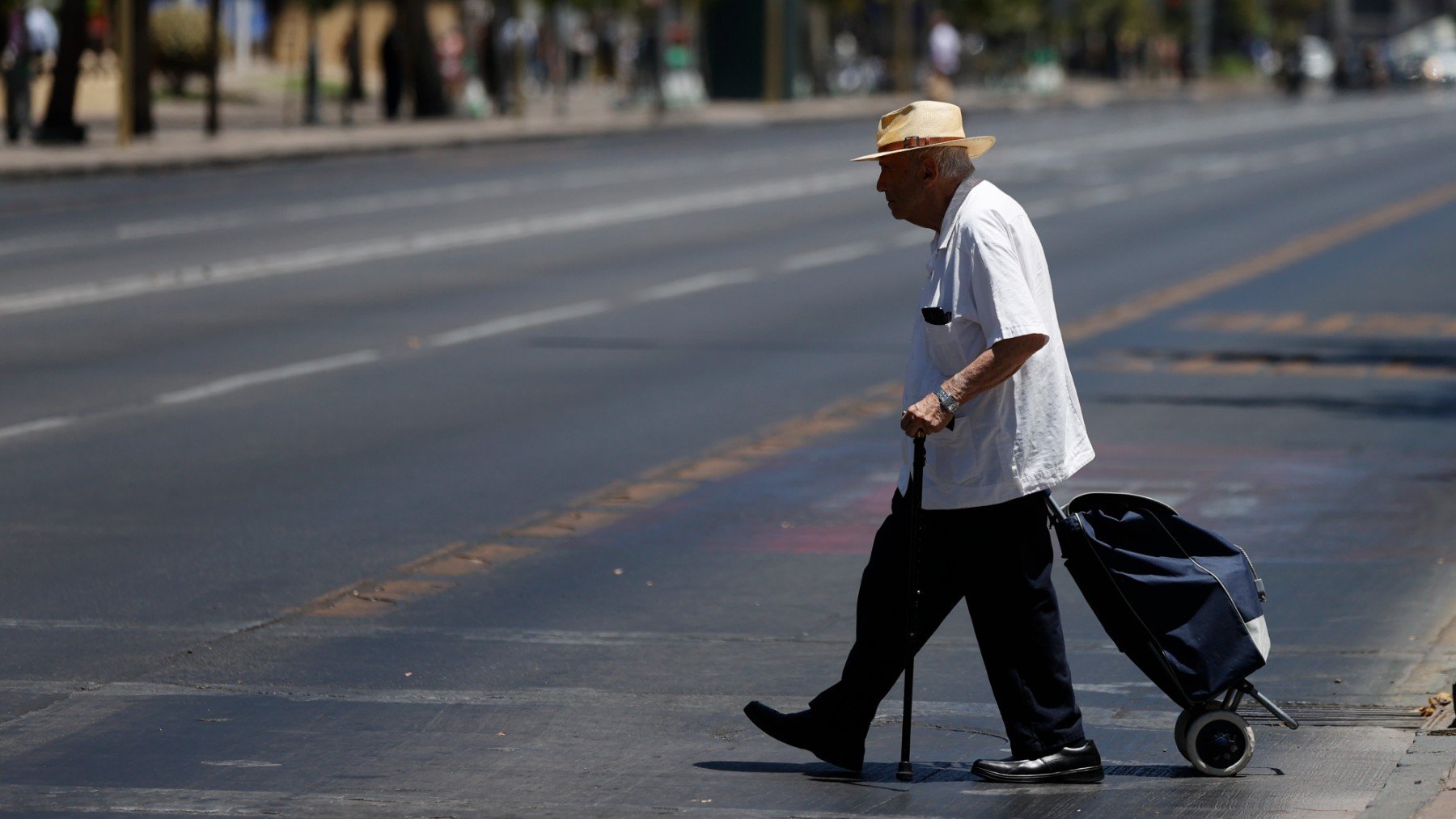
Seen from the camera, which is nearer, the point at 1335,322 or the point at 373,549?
the point at 373,549

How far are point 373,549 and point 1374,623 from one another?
359 centimetres

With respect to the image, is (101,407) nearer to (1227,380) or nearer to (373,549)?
(373,549)

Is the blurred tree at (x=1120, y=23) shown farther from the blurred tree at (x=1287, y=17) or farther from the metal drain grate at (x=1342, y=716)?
the metal drain grate at (x=1342, y=716)

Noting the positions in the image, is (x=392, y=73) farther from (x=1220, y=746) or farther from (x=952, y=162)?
(x=1220, y=746)

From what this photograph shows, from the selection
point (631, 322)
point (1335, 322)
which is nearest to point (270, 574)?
point (631, 322)

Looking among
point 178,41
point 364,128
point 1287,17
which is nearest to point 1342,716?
point 364,128

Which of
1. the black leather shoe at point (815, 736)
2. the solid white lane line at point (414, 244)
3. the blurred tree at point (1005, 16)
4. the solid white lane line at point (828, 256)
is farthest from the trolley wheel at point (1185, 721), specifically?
the blurred tree at point (1005, 16)

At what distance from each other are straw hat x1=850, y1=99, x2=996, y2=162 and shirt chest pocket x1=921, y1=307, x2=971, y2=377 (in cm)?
40

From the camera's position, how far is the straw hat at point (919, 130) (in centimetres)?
618

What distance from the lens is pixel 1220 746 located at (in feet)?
20.6

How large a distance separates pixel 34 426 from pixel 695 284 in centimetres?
854

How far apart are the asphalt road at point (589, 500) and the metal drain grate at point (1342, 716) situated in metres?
0.02

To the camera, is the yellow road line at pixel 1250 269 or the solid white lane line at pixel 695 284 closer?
the yellow road line at pixel 1250 269

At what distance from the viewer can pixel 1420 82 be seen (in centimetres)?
9119
